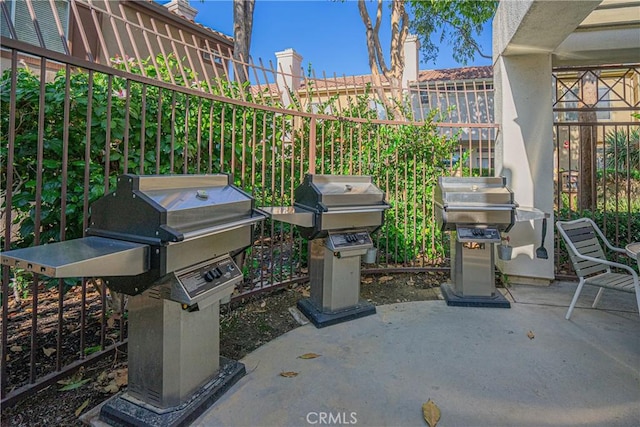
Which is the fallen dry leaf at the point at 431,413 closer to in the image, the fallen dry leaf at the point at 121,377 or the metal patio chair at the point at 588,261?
the fallen dry leaf at the point at 121,377

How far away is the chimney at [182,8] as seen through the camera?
357 inches

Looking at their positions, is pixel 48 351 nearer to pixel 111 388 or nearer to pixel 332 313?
pixel 111 388

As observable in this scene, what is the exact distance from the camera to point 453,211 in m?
3.32

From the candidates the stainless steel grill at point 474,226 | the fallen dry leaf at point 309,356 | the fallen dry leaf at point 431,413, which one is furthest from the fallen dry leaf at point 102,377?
the stainless steel grill at point 474,226

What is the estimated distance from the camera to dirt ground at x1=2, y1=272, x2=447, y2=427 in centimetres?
189

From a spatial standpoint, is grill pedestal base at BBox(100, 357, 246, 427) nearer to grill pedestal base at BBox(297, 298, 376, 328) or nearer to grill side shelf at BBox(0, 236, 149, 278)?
grill side shelf at BBox(0, 236, 149, 278)

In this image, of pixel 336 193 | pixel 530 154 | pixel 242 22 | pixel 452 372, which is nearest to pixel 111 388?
pixel 336 193

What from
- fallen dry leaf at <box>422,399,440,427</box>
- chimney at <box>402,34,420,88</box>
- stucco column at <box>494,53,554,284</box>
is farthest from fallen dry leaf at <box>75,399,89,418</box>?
chimney at <box>402,34,420,88</box>

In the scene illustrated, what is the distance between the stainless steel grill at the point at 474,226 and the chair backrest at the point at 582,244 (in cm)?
53

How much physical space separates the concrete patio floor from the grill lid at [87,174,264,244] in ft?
3.36

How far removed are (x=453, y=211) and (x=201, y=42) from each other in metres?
8.35

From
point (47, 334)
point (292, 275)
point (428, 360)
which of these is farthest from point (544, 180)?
point (47, 334)

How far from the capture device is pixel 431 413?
191 centimetres

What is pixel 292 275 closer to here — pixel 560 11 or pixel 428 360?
pixel 428 360
